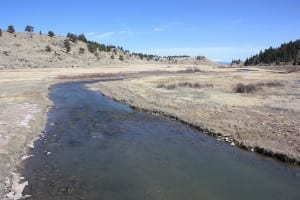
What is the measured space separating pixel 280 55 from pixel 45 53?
96.0 metres

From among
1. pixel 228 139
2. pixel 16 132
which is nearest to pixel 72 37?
pixel 16 132

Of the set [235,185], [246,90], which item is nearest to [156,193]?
[235,185]

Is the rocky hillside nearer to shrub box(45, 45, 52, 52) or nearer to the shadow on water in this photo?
shrub box(45, 45, 52, 52)

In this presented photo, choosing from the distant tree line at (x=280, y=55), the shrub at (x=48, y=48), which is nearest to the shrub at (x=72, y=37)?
the shrub at (x=48, y=48)

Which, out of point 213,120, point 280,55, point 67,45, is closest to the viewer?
point 213,120

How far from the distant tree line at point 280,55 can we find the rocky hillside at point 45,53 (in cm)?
6449

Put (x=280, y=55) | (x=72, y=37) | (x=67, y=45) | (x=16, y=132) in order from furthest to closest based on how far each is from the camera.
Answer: (x=280, y=55) → (x=72, y=37) → (x=67, y=45) → (x=16, y=132)

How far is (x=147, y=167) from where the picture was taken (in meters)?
14.8

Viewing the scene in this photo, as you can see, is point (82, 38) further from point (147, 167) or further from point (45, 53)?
point (147, 167)

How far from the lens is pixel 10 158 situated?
15.2 metres

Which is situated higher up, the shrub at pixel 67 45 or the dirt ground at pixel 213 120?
the shrub at pixel 67 45

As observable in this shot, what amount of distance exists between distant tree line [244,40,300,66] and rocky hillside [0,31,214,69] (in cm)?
6449

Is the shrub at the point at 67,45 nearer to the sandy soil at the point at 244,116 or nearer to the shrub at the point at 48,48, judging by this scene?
the shrub at the point at 48,48

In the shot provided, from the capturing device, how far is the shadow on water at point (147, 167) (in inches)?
476
